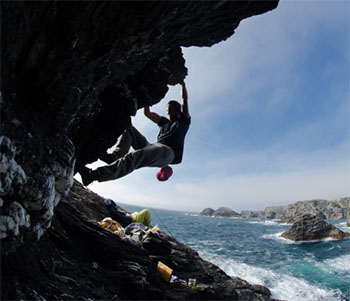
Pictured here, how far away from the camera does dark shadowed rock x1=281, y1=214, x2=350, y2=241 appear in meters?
44.7

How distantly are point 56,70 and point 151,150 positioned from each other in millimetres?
3177

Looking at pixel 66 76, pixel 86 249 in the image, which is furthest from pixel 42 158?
pixel 86 249

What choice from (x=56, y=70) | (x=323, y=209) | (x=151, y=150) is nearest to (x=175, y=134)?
(x=151, y=150)

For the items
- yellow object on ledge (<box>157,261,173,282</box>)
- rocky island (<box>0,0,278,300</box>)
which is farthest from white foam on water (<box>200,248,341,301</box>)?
rocky island (<box>0,0,278,300</box>)

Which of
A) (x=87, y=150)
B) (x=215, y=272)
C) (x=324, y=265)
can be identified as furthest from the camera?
(x=324, y=265)

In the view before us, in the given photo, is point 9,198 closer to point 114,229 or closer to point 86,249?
point 86,249

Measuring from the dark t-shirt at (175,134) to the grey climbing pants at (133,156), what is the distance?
26 cm

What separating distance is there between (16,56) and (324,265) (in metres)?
36.4

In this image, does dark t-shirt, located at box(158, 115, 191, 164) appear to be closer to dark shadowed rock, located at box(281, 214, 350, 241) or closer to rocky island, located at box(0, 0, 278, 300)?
rocky island, located at box(0, 0, 278, 300)

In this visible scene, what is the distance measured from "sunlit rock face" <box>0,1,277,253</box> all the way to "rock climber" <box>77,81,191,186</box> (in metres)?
1.07

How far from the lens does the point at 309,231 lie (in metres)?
45.6

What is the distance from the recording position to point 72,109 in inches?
Answer: 186

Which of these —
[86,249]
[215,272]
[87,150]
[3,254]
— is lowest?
[215,272]

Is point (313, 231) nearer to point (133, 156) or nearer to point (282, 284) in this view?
point (282, 284)
